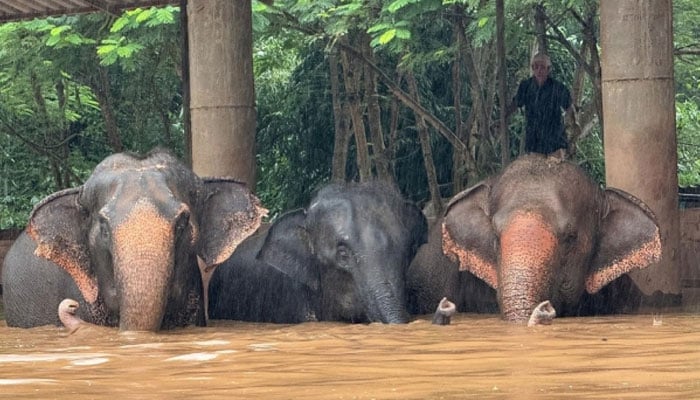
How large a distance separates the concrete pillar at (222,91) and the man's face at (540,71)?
3.38 m

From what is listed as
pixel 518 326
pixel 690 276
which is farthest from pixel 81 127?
pixel 518 326

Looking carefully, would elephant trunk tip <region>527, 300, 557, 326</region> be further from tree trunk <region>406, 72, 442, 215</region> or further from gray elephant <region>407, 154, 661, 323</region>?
tree trunk <region>406, 72, 442, 215</region>

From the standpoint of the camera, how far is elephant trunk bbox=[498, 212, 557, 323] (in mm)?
8047

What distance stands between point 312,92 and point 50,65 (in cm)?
332

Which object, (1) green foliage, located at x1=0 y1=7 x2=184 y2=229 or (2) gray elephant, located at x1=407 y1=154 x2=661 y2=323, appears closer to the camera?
(2) gray elephant, located at x1=407 y1=154 x2=661 y2=323

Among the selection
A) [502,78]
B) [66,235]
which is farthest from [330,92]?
[66,235]

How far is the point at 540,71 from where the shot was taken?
13.0m

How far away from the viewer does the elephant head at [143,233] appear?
7660mm

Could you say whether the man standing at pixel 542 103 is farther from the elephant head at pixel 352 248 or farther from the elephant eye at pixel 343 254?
the elephant eye at pixel 343 254

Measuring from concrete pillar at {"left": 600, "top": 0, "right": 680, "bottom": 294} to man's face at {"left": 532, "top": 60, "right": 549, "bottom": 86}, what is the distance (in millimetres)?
3180

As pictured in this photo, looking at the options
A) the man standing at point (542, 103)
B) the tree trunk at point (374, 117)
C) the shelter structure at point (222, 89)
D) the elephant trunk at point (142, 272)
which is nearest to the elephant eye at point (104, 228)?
the elephant trunk at point (142, 272)

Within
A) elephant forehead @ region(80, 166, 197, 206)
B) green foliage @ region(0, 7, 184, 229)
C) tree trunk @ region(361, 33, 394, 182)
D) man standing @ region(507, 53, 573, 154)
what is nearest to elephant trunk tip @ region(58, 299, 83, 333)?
elephant forehead @ region(80, 166, 197, 206)

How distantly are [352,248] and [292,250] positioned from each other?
0.83 meters

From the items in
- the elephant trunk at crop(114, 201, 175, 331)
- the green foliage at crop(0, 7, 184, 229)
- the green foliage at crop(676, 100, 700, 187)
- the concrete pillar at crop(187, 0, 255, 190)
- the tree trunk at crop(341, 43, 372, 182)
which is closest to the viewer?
the elephant trunk at crop(114, 201, 175, 331)
